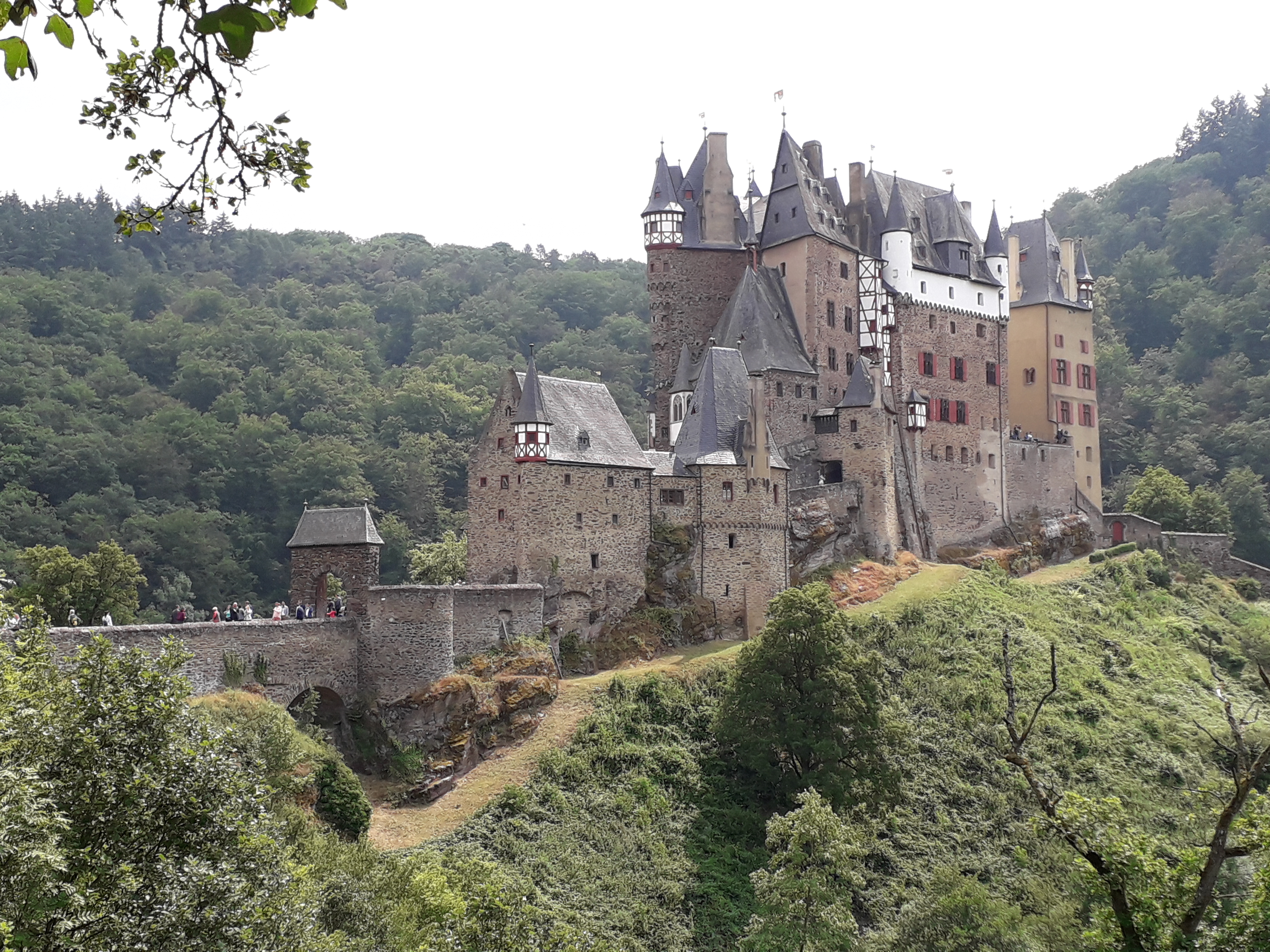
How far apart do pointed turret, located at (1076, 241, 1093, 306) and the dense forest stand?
13.6 metres

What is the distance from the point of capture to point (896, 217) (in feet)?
193

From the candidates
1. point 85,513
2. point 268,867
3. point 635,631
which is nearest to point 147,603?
point 85,513

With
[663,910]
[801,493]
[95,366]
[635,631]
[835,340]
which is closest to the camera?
[663,910]

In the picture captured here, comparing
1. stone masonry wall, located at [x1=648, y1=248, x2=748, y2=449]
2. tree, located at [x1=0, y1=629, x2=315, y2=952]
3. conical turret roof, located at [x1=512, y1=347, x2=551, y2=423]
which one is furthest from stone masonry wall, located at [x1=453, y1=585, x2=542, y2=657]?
tree, located at [x1=0, y1=629, x2=315, y2=952]

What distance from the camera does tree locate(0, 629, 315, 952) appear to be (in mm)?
14992

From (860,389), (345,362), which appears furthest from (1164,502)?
(345,362)

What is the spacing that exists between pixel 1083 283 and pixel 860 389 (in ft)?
67.2

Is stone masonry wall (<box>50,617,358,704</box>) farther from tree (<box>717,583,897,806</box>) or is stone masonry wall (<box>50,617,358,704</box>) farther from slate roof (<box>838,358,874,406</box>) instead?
slate roof (<box>838,358,874,406</box>)

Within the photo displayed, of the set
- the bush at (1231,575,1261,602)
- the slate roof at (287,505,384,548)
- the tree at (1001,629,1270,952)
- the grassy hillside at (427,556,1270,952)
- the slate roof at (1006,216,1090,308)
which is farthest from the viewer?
the slate roof at (1006,216,1090,308)

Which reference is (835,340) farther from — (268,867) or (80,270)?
(80,270)

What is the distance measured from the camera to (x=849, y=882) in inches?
1357

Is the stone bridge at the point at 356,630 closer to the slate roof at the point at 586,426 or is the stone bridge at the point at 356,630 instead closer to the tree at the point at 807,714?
the slate roof at the point at 586,426

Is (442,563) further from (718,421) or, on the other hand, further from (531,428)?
(718,421)

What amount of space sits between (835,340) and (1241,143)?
82013 millimetres
